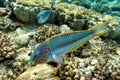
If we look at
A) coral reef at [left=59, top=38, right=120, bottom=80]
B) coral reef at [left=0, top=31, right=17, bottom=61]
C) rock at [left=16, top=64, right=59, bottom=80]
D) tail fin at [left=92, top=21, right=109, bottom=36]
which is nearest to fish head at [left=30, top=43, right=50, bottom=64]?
tail fin at [left=92, top=21, right=109, bottom=36]

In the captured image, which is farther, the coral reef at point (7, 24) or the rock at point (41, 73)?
the coral reef at point (7, 24)

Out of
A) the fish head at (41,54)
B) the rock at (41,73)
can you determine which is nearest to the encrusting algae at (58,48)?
the rock at (41,73)

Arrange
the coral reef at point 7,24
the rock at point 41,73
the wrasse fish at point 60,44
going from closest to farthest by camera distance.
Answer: the wrasse fish at point 60,44, the rock at point 41,73, the coral reef at point 7,24

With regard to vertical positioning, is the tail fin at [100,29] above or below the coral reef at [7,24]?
above

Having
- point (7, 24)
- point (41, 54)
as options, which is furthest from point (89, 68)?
point (7, 24)

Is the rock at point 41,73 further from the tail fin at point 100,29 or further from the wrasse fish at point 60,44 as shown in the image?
the tail fin at point 100,29

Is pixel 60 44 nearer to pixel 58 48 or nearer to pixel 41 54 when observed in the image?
pixel 58 48

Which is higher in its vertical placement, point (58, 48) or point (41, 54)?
point (58, 48)

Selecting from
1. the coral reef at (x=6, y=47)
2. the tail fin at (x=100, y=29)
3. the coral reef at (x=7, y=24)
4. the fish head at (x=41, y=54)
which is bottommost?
the coral reef at (x=6, y=47)

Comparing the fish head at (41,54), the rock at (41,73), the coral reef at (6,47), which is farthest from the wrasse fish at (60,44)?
the coral reef at (6,47)

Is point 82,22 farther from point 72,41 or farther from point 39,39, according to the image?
point 72,41

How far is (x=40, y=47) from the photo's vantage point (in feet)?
9.05

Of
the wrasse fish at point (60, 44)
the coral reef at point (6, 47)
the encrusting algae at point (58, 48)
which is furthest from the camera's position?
the coral reef at point (6, 47)

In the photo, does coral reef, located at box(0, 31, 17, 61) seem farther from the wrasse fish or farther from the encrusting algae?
the wrasse fish
